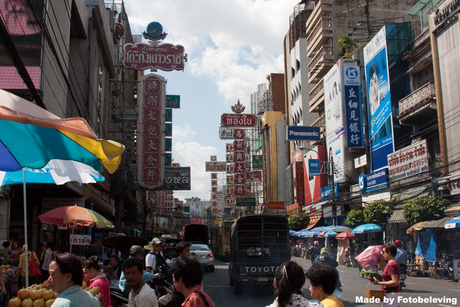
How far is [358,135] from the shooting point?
3412cm

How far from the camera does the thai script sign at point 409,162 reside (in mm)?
24312

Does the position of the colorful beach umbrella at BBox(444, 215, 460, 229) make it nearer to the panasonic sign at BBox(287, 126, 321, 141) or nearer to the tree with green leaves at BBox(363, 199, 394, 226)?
the tree with green leaves at BBox(363, 199, 394, 226)

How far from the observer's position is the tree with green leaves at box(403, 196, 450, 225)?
21.7 metres

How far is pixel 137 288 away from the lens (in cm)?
514

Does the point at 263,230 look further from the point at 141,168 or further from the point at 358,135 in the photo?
the point at 358,135

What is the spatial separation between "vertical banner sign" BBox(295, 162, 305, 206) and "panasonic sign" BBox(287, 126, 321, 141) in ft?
25.3

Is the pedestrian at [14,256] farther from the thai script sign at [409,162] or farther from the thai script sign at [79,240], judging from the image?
the thai script sign at [409,162]

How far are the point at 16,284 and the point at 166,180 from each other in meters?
25.9

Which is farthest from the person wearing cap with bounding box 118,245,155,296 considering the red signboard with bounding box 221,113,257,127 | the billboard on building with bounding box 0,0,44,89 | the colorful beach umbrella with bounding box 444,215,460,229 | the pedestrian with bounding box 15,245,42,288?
the red signboard with bounding box 221,113,257,127

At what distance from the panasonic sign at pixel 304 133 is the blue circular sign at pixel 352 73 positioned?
340 inches

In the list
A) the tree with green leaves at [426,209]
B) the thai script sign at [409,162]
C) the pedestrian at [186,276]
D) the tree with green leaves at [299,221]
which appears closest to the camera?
the pedestrian at [186,276]

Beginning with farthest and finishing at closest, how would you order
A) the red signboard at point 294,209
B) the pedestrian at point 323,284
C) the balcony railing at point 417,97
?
the red signboard at point 294,209 < the balcony railing at point 417,97 < the pedestrian at point 323,284

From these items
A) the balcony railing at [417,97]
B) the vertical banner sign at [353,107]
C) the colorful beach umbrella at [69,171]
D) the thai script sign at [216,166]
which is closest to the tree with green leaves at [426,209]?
the balcony railing at [417,97]

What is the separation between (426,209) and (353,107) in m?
14.2
